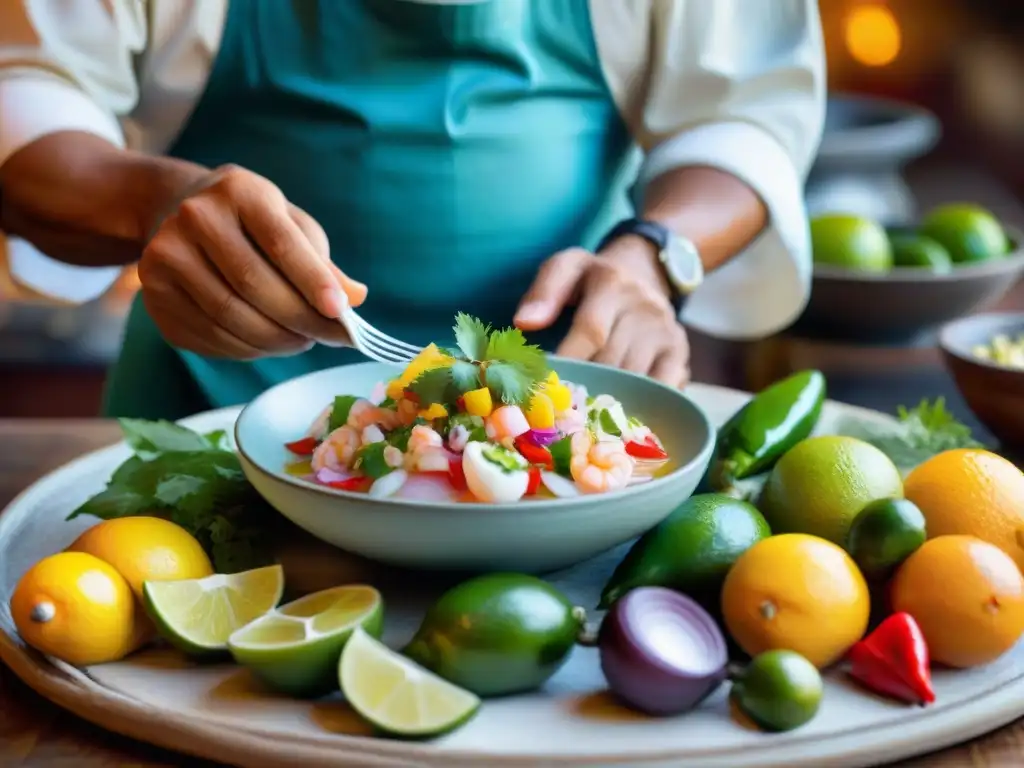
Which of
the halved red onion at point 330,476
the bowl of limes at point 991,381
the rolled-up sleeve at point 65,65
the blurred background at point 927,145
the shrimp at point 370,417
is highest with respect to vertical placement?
the rolled-up sleeve at point 65,65

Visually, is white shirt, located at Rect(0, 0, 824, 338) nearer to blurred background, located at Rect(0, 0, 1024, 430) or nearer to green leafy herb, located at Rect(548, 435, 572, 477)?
green leafy herb, located at Rect(548, 435, 572, 477)

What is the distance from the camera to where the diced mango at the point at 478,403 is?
941 millimetres

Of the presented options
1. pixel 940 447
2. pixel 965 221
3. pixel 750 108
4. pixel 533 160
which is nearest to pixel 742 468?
pixel 940 447

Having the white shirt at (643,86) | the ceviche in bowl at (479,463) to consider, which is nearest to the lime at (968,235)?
the white shirt at (643,86)

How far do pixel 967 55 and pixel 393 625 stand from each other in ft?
10.3

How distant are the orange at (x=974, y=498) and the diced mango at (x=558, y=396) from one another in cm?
27

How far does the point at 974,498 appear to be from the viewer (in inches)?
36.7

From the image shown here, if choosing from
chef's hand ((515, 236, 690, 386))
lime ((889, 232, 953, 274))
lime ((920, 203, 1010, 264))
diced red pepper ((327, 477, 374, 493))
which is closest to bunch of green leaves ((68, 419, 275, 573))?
diced red pepper ((327, 477, 374, 493))

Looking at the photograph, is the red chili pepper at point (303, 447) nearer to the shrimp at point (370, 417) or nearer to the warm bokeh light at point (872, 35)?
the shrimp at point (370, 417)

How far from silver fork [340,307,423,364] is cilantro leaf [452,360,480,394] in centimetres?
12

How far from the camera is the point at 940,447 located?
119cm

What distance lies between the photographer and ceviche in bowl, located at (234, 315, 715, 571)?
0.86 meters

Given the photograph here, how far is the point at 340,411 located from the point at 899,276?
122cm

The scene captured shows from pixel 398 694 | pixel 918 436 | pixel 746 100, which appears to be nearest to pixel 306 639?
pixel 398 694
